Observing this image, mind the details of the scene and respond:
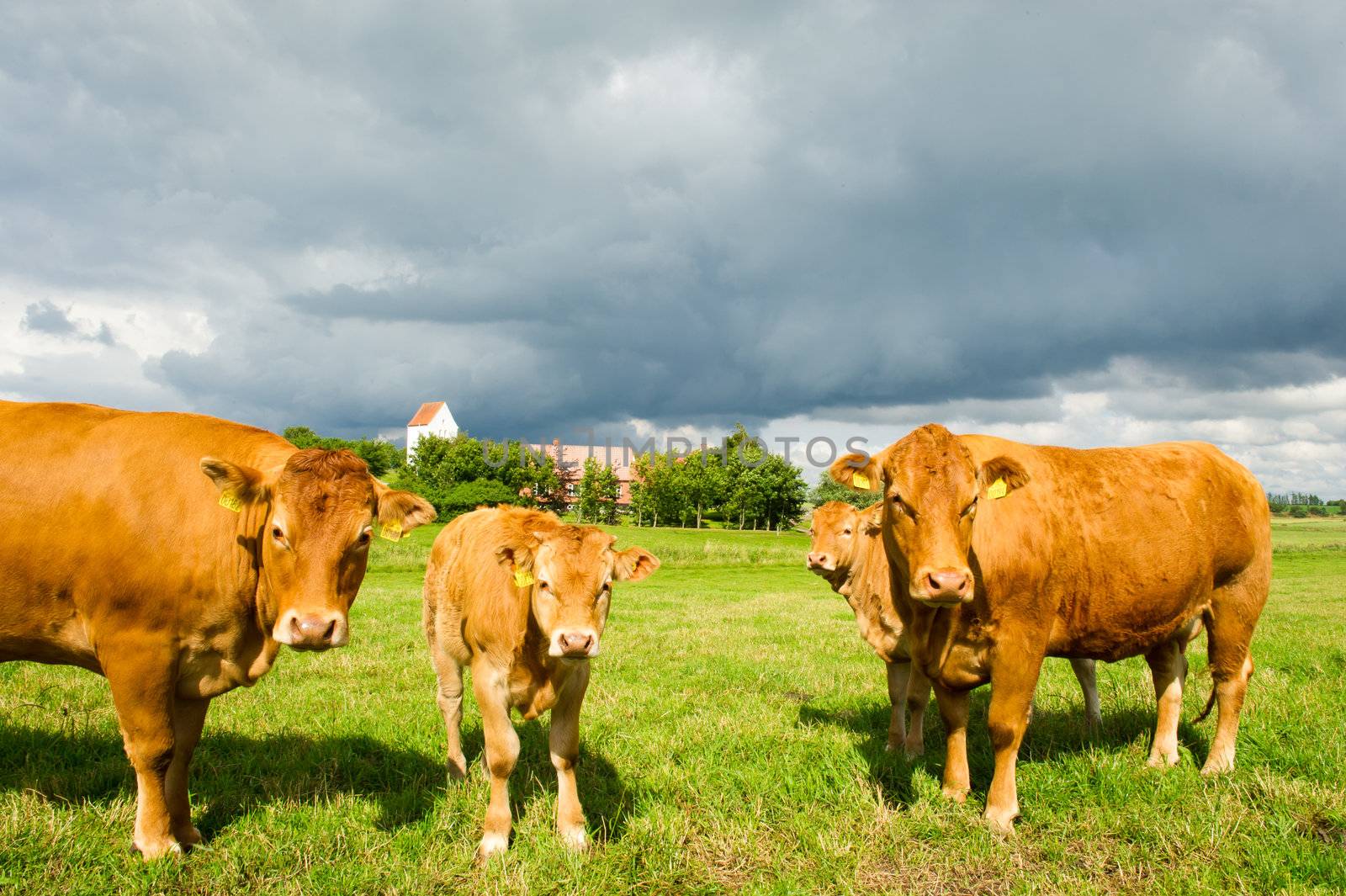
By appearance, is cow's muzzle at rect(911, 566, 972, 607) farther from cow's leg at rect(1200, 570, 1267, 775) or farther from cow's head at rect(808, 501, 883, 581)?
cow's head at rect(808, 501, 883, 581)

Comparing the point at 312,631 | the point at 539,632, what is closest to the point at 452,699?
the point at 539,632

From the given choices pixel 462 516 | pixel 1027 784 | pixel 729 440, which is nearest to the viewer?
pixel 1027 784

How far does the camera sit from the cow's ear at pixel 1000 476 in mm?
4980

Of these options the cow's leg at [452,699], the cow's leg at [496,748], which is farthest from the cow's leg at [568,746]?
the cow's leg at [452,699]

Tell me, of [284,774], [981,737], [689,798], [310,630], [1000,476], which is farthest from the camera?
[981,737]

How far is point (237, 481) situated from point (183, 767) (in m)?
1.89

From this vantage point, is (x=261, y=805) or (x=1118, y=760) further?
(x=1118, y=760)

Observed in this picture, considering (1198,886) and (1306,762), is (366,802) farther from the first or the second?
(1306,762)

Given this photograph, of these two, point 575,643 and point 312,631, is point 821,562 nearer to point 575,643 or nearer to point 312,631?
point 575,643

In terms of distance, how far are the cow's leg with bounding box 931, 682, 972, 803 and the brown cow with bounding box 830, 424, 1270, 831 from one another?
0.5 inches

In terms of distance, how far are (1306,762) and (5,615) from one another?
9.15 meters

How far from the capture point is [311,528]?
424cm

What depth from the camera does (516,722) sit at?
7211 mm

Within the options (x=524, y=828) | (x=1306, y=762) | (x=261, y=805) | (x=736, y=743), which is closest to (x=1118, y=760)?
(x=1306, y=762)
